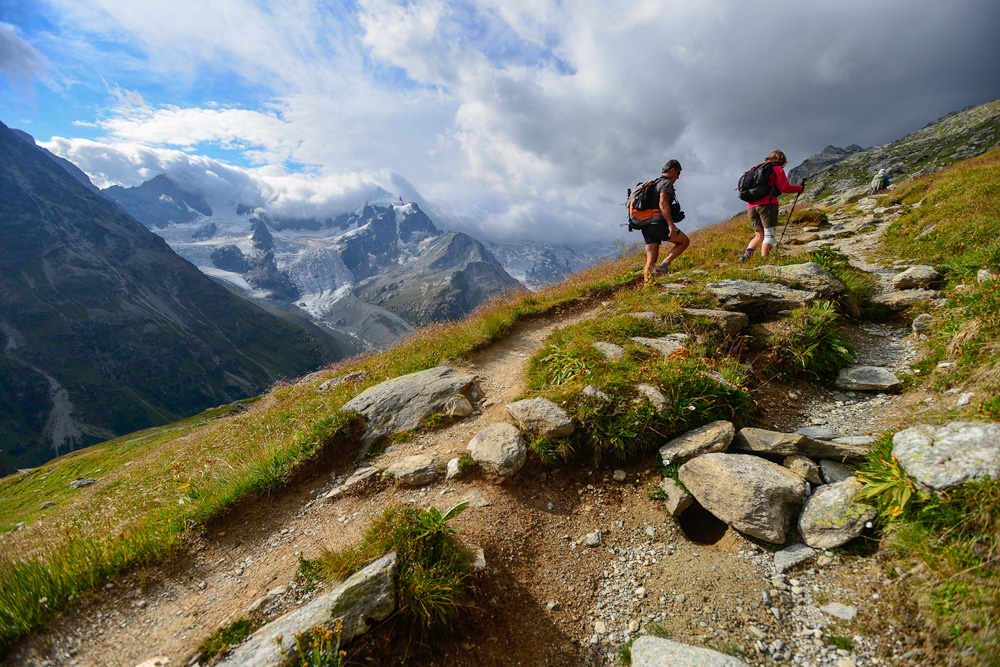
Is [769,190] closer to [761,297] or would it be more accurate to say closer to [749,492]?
[761,297]

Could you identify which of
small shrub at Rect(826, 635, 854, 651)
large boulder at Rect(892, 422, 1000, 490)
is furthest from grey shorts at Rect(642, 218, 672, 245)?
small shrub at Rect(826, 635, 854, 651)

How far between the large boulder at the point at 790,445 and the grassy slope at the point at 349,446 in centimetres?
129

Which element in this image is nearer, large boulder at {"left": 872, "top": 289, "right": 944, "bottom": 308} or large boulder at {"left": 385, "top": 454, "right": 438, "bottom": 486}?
large boulder at {"left": 385, "top": 454, "right": 438, "bottom": 486}

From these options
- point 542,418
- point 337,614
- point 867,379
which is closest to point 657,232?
point 867,379

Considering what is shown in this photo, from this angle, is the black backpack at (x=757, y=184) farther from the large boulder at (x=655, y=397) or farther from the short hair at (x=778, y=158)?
the large boulder at (x=655, y=397)

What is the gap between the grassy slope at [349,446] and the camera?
13.4 feet

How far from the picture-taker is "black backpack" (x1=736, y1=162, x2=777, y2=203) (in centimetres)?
1209

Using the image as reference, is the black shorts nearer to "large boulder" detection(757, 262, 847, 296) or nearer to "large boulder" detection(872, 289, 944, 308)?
"large boulder" detection(757, 262, 847, 296)

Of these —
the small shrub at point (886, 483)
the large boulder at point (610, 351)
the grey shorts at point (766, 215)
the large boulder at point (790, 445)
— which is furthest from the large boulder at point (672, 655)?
the grey shorts at point (766, 215)

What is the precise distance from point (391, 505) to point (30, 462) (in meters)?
232

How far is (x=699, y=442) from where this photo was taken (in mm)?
5648

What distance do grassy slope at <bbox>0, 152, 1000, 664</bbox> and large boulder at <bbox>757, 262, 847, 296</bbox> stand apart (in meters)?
1.19

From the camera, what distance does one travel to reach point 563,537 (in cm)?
529

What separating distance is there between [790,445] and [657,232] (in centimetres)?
841
